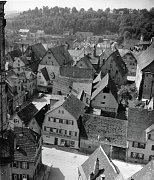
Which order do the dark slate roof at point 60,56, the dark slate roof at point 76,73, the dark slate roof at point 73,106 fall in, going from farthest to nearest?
the dark slate roof at point 60,56 → the dark slate roof at point 76,73 → the dark slate roof at point 73,106

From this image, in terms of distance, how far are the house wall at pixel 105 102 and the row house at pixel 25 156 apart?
18.8m

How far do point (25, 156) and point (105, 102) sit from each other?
845 inches

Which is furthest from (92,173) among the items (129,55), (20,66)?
(129,55)

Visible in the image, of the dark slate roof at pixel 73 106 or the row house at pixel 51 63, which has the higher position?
the row house at pixel 51 63

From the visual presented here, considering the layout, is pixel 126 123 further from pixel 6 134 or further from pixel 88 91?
pixel 6 134

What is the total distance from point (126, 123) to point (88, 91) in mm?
13534

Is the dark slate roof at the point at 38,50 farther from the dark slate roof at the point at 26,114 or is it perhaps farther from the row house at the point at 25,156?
the row house at the point at 25,156

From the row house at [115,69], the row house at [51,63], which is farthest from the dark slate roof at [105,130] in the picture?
the row house at [115,69]

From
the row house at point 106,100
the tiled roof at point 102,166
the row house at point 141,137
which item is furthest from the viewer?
the row house at point 106,100

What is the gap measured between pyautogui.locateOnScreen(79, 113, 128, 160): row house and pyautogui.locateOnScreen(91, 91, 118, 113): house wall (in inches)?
349

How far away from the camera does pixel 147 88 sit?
182ft

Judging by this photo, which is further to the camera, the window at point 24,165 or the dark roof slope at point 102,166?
the window at point 24,165

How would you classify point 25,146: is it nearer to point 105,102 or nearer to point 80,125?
point 80,125

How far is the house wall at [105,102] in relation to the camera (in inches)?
1891
